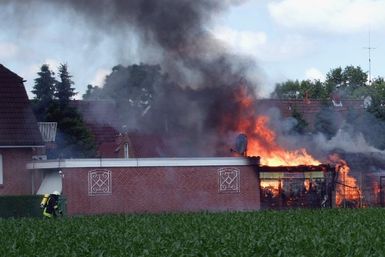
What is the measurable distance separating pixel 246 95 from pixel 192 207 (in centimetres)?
670

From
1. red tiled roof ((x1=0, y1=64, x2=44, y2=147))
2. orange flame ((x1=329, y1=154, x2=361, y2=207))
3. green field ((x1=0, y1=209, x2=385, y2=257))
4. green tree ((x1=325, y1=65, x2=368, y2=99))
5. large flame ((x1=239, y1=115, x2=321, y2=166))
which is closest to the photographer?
green field ((x1=0, y1=209, x2=385, y2=257))

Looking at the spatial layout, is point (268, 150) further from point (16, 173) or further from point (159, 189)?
point (16, 173)

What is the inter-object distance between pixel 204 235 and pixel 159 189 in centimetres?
1769

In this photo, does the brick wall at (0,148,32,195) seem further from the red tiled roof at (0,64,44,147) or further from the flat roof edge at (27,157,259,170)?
the flat roof edge at (27,157,259,170)

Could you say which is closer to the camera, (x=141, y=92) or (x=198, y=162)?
(x=198, y=162)

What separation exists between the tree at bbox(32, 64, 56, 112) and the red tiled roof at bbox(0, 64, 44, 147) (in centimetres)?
1068

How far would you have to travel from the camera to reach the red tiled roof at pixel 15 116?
47156mm

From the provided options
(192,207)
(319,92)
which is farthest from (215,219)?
(319,92)

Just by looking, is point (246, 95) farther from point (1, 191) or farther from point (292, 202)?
point (1, 191)

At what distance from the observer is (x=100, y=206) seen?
41.1 meters

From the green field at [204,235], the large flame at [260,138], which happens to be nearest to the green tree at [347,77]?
the large flame at [260,138]

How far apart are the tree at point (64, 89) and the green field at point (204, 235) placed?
2708cm

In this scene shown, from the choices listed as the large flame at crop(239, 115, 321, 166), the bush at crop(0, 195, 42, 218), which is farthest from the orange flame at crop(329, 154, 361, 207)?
the bush at crop(0, 195, 42, 218)

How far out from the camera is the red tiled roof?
155ft
